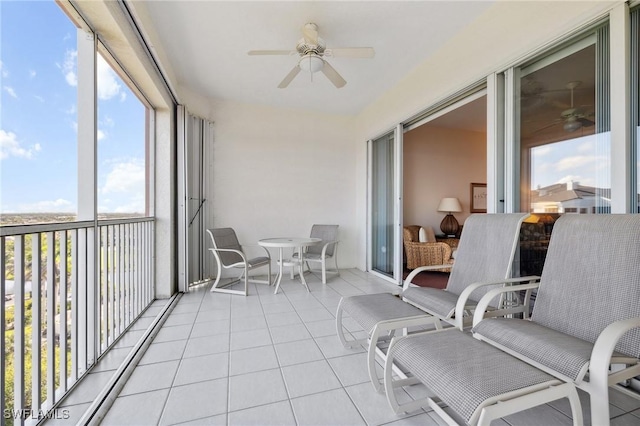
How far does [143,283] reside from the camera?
3039mm

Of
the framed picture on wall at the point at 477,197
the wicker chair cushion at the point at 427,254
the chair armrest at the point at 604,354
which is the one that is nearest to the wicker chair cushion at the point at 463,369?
the chair armrest at the point at 604,354

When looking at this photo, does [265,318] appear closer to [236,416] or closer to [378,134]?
[236,416]

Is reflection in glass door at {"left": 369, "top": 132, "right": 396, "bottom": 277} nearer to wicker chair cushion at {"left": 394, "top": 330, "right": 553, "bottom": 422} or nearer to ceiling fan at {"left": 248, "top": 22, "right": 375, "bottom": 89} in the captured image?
A: ceiling fan at {"left": 248, "top": 22, "right": 375, "bottom": 89}

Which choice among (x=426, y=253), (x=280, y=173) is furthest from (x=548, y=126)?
(x=280, y=173)

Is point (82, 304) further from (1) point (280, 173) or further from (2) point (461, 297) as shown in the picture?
(1) point (280, 173)

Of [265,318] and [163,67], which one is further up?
[163,67]

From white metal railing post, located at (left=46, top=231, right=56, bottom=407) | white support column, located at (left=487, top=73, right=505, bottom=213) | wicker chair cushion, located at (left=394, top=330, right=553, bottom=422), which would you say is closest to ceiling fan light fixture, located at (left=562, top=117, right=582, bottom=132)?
white support column, located at (left=487, top=73, right=505, bottom=213)

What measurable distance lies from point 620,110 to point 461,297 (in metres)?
1.45

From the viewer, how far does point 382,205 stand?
4484mm

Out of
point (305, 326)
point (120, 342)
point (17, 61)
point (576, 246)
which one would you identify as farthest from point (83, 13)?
point (576, 246)

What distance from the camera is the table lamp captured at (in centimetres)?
530

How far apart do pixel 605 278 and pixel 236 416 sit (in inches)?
79.1

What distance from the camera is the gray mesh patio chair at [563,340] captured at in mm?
1004

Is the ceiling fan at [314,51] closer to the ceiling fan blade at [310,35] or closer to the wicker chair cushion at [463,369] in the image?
the ceiling fan blade at [310,35]
